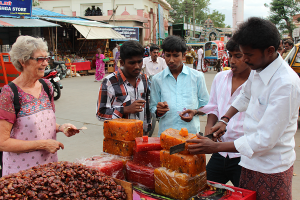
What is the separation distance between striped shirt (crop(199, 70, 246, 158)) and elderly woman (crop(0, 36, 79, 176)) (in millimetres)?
1184

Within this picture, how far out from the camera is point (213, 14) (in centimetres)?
8100

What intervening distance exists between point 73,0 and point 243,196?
2759 cm

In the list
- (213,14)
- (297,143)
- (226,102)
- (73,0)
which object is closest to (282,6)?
(73,0)

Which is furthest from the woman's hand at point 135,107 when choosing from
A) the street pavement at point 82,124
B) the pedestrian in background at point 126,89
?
the street pavement at point 82,124

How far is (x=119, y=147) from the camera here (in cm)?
182

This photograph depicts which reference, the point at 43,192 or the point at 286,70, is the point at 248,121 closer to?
the point at 286,70

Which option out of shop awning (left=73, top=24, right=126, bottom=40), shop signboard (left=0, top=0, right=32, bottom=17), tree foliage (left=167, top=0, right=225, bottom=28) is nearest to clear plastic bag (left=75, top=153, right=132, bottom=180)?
shop signboard (left=0, top=0, right=32, bottom=17)

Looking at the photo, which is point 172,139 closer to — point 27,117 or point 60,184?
point 60,184

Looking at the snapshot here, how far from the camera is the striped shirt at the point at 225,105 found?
2.09 m

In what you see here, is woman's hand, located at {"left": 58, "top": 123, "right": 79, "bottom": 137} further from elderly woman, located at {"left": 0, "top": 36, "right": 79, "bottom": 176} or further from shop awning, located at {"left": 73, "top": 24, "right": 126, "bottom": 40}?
shop awning, located at {"left": 73, "top": 24, "right": 126, "bottom": 40}

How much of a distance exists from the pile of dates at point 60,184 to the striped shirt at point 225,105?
105 cm

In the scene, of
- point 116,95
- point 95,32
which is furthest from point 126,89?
point 95,32

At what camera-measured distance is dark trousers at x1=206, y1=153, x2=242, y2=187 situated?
2119mm

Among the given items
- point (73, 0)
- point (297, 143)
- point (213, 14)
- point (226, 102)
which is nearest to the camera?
point (226, 102)
